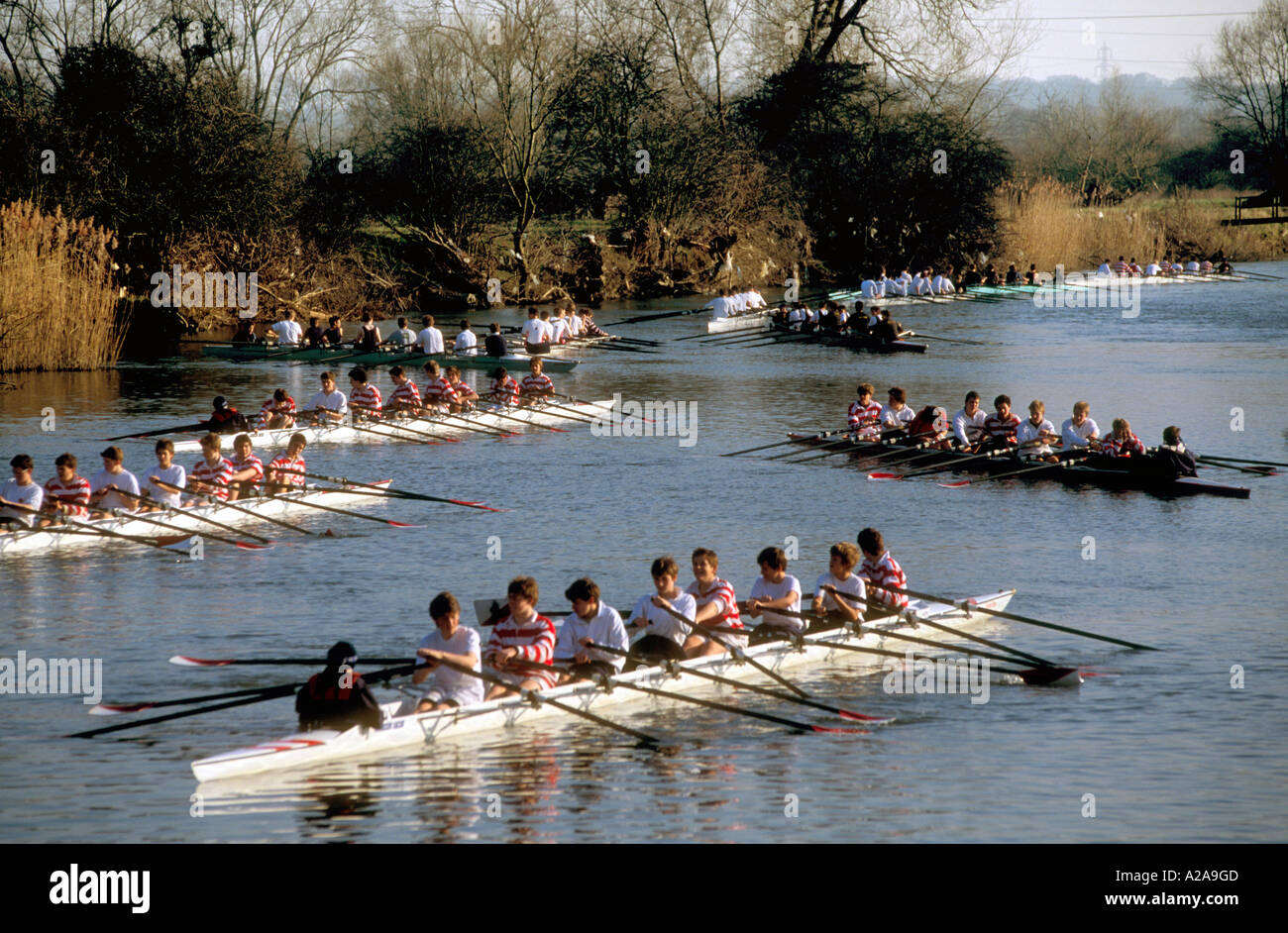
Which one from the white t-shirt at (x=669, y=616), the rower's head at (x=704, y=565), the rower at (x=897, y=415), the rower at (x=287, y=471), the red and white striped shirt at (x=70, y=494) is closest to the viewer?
the white t-shirt at (x=669, y=616)

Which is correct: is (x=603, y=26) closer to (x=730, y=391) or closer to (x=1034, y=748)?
(x=730, y=391)

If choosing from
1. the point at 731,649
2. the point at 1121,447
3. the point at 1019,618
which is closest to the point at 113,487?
the point at 731,649

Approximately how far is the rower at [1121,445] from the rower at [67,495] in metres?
14.6

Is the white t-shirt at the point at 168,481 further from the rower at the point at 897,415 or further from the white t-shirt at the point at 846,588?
the rower at the point at 897,415

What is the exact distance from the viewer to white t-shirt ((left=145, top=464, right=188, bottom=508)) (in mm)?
17334

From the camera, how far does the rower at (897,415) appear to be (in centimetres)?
2305

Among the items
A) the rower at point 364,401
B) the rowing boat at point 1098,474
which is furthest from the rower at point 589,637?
the rower at point 364,401

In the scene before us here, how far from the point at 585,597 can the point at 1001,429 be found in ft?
41.4

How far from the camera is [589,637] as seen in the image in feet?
36.4

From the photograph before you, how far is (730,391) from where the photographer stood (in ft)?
104

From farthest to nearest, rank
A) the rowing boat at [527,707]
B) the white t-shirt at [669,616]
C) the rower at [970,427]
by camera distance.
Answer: the rower at [970,427]
the white t-shirt at [669,616]
the rowing boat at [527,707]

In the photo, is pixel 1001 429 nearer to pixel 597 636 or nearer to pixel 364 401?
pixel 364 401

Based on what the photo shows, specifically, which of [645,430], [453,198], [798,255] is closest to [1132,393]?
[645,430]

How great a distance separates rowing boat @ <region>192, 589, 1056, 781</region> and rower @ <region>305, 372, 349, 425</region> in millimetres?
13890
